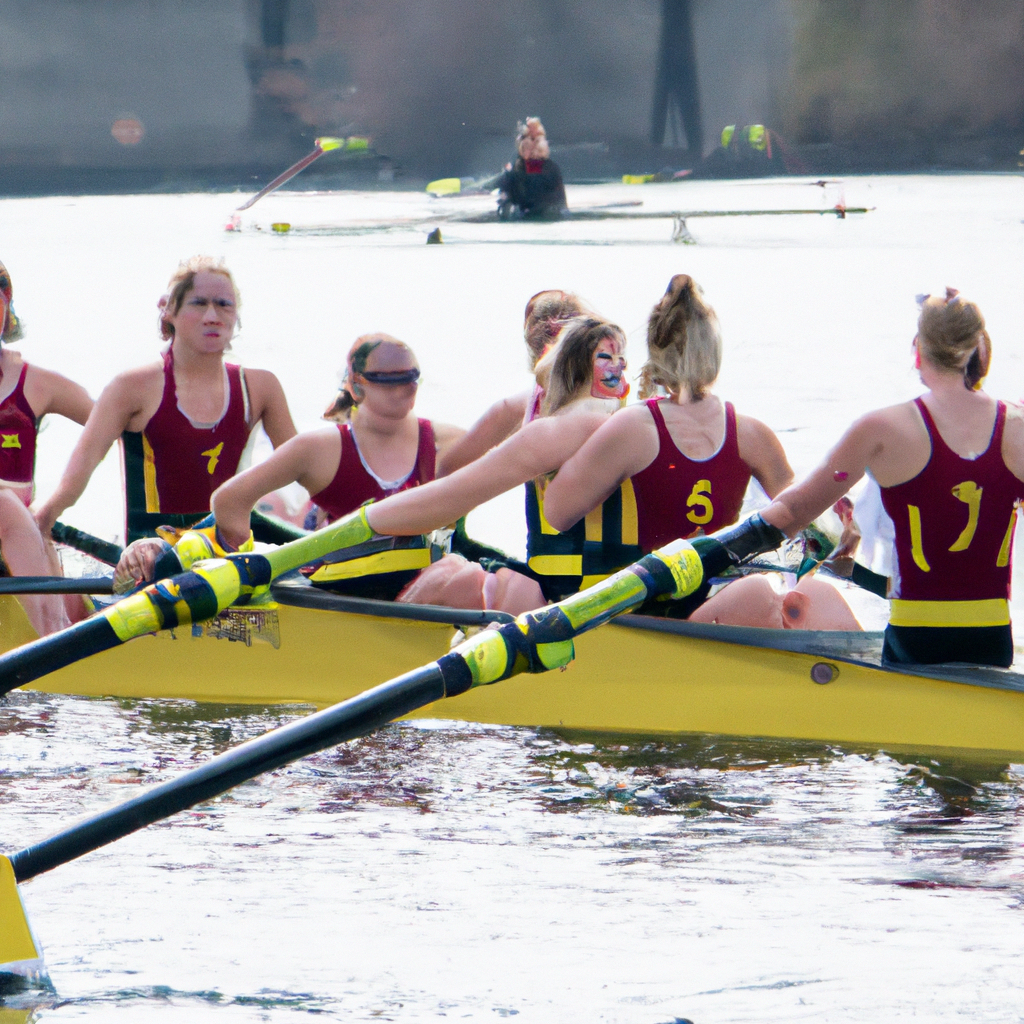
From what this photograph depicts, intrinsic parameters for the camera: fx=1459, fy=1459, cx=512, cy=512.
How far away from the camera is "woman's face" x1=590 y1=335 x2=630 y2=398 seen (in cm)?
424

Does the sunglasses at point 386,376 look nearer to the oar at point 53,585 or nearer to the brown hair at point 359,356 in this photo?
the brown hair at point 359,356

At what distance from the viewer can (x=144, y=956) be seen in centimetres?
298

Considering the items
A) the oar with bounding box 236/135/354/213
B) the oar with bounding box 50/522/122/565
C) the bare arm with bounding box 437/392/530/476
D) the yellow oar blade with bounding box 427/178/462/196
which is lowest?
the oar with bounding box 50/522/122/565

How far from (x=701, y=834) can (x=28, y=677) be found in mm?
1697

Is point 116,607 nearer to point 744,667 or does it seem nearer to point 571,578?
point 571,578

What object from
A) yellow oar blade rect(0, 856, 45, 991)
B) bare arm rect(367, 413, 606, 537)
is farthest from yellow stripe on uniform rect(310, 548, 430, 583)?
yellow oar blade rect(0, 856, 45, 991)

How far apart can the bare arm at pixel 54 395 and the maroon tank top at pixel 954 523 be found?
3.03 m

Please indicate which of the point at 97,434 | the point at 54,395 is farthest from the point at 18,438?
the point at 97,434

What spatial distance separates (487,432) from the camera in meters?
4.84

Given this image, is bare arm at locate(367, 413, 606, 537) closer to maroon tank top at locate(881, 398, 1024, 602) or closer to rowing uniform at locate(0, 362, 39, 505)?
maroon tank top at locate(881, 398, 1024, 602)

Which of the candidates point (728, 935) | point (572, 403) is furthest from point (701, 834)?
point (572, 403)

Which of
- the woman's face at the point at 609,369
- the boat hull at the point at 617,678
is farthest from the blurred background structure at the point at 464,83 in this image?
the woman's face at the point at 609,369

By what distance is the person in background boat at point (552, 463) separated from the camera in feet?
13.6

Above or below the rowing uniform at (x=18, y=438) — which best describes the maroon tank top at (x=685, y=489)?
below
